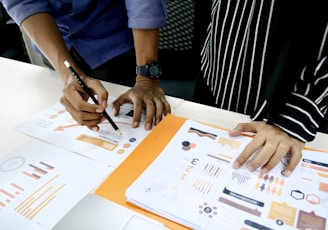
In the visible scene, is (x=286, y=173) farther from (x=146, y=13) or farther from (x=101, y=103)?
(x=146, y=13)

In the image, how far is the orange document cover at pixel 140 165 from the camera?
471 mm

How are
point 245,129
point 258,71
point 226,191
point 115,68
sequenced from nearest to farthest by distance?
point 226,191, point 245,129, point 258,71, point 115,68

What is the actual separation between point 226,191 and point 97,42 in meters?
0.67

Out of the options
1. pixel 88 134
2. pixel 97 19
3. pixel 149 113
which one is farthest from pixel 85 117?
pixel 97 19

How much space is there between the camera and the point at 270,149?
54 cm

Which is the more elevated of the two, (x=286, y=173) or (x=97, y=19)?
(x=97, y=19)

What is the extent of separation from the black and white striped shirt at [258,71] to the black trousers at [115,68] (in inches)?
10.7

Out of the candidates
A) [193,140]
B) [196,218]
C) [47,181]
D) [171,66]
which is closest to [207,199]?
[196,218]

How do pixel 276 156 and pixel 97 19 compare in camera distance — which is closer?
pixel 276 156

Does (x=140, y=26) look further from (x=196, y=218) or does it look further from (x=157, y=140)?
(x=196, y=218)

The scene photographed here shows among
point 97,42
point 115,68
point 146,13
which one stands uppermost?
point 146,13

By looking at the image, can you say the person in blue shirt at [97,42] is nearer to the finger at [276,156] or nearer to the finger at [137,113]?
the finger at [137,113]

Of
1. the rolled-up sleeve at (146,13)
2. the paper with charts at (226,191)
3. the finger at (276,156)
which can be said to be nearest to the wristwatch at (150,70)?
the rolled-up sleeve at (146,13)

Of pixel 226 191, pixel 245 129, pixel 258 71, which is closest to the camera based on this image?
pixel 226 191
